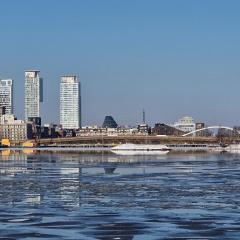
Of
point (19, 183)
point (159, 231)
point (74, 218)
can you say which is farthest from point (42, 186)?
point (159, 231)

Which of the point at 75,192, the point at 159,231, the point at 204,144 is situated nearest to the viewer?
the point at 159,231

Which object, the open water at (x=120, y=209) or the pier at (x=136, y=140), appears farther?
the pier at (x=136, y=140)

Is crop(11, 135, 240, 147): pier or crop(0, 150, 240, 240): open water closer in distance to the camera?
crop(0, 150, 240, 240): open water

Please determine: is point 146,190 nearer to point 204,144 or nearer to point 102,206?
point 102,206

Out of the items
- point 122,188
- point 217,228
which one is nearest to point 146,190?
point 122,188

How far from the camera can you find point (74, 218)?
21875mm

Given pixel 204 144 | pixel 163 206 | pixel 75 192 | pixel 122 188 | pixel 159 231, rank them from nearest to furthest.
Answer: pixel 159 231 < pixel 163 206 < pixel 75 192 < pixel 122 188 < pixel 204 144

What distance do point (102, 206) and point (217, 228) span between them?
19.6 feet

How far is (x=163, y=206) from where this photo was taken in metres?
24.9

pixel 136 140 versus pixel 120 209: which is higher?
pixel 136 140

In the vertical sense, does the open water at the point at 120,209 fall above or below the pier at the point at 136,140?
below

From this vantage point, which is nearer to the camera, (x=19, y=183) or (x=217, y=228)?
(x=217, y=228)

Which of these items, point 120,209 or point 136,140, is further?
point 136,140

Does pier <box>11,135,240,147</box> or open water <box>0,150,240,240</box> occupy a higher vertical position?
pier <box>11,135,240,147</box>
